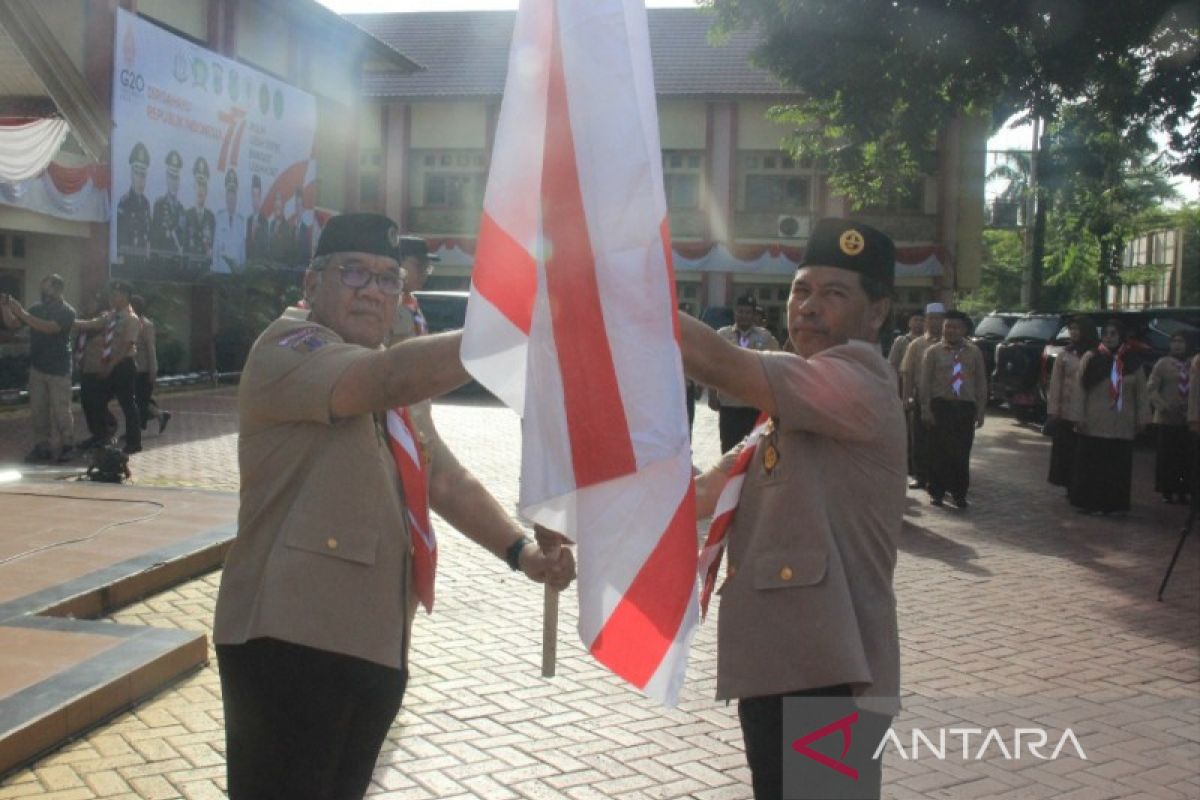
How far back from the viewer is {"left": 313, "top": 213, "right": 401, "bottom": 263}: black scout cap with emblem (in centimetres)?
291

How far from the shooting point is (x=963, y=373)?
1235 cm

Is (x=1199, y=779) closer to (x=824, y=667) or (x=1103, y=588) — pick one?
(x=824, y=667)

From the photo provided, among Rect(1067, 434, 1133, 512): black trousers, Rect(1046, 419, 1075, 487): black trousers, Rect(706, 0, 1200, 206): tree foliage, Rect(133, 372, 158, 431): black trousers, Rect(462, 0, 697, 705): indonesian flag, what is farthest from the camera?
Rect(706, 0, 1200, 206): tree foliage

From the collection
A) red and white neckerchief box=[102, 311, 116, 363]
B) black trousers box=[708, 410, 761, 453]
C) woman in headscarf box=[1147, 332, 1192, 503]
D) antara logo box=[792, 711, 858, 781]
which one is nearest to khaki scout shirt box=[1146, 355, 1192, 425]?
woman in headscarf box=[1147, 332, 1192, 503]

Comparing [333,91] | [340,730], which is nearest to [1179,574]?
[340,730]

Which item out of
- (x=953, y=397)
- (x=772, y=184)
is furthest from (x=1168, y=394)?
(x=772, y=184)

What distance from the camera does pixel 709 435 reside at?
729 inches

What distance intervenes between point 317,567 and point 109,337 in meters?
11.7

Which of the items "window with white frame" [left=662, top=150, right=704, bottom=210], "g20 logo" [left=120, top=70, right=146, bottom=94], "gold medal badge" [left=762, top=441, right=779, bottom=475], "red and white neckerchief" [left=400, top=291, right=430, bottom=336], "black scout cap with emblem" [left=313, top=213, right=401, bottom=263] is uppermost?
"window with white frame" [left=662, top=150, right=704, bottom=210]

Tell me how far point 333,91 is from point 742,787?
94.2ft

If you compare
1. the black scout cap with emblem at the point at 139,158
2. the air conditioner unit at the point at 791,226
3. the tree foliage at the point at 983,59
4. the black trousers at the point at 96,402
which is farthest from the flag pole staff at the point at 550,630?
the air conditioner unit at the point at 791,226

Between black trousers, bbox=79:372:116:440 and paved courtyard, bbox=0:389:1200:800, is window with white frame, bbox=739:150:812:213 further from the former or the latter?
paved courtyard, bbox=0:389:1200:800

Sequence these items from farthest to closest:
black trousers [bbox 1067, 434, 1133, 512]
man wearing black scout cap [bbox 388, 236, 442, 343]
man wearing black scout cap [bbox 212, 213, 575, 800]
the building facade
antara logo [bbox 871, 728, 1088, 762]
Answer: the building facade < black trousers [bbox 1067, 434, 1133, 512] < man wearing black scout cap [bbox 388, 236, 442, 343] < antara logo [bbox 871, 728, 1088, 762] < man wearing black scout cap [bbox 212, 213, 575, 800]

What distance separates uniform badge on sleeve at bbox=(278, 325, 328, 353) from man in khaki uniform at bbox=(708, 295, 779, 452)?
7470mm
